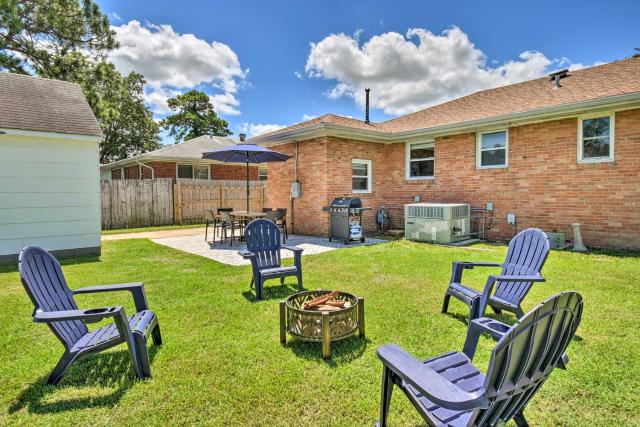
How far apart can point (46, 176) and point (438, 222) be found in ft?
31.1

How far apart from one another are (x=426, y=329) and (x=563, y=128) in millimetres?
7774

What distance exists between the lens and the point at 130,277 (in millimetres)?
6215

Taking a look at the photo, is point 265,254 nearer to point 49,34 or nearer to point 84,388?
point 84,388

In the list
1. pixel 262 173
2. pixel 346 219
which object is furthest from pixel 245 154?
pixel 262 173

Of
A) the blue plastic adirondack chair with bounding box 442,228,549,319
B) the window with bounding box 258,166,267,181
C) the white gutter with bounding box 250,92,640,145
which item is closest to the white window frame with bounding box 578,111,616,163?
the white gutter with bounding box 250,92,640,145

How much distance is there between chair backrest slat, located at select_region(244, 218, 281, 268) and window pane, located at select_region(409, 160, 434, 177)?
768 centimetres

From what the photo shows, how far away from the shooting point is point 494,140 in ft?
33.2

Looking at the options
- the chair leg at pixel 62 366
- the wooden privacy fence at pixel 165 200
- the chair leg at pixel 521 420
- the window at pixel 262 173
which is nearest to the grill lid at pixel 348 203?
the chair leg at pixel 62 366

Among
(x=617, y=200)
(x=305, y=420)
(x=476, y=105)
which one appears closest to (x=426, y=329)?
(x=305, y=420)

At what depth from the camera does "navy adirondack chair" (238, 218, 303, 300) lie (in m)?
5.01

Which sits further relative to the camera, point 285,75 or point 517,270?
point 285,75

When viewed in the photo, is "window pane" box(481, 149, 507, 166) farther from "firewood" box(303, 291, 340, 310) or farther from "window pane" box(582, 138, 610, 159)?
"firewood" box(303, 291, 340, 310)

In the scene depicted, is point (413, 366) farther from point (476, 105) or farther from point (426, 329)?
point (476, 105)

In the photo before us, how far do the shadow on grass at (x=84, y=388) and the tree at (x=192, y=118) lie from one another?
1404 inches
